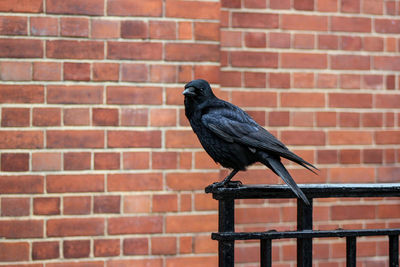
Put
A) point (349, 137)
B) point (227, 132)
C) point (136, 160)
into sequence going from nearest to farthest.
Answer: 1. point (227, 132)
2. point (136, 160)
3. point (349, 137)

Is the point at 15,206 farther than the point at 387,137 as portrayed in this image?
No

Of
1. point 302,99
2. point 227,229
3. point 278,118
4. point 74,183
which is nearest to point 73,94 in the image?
point 74,183

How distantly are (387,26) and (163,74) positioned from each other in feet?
4.47

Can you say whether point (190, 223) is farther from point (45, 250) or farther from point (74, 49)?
point (74, 49)

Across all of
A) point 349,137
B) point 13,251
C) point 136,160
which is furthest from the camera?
point 349,137

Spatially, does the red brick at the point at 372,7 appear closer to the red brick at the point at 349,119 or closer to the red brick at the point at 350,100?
the red brick at the point at 350,100

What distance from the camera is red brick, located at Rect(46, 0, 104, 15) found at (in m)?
2.63

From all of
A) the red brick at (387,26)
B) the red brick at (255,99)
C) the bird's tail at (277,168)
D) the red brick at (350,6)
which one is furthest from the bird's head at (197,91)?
the red brick at (387,26)

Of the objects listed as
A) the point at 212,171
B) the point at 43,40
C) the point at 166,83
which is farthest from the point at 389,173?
the point at 43,40

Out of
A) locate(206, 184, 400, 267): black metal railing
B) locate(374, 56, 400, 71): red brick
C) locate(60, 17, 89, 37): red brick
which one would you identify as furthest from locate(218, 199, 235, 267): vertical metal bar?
locate(374, 56, 400, 71): red brick

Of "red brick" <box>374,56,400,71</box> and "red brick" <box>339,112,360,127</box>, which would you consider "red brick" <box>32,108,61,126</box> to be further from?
"red brick" <box>374,56,400,71</box>

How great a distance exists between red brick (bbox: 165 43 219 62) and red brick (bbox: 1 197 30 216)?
0.96 metres

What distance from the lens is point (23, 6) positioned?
2609mm

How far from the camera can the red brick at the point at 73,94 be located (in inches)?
103
